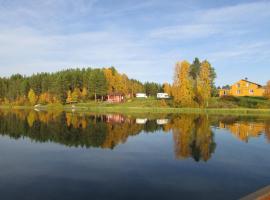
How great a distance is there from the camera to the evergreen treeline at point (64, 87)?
120312 millimetres

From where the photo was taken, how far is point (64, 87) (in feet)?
406

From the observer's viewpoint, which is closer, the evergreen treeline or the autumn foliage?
the autumn foliage

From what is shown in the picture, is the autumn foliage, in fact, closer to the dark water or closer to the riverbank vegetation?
the riverbank vegetation

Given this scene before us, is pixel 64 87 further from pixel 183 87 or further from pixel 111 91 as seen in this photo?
pixel 183 87

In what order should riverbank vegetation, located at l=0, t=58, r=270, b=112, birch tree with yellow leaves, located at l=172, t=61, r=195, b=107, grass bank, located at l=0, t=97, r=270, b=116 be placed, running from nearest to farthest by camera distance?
grass bank, located at l=0, t=97, r=270, b=116 < birch tree with yellow leaves, located at l=172, t=61, r=195, b=107 < riverbank vegetation, located at l=0, t=58, r=270, b=112

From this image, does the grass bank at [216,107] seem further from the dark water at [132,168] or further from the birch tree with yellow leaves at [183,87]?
the dark water at [132,168]

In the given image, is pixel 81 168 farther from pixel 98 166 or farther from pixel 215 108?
pixel 215 108

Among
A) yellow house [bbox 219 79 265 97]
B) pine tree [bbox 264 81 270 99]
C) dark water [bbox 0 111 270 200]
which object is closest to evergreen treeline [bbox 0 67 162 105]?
yellow house [bbox 219 79 265 97]

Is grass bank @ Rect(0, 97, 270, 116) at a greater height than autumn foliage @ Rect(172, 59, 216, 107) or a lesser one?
lesser

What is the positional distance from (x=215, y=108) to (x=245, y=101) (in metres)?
11.7

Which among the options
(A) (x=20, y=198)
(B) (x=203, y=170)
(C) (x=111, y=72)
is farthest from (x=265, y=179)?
(C) (x=111, y=72)

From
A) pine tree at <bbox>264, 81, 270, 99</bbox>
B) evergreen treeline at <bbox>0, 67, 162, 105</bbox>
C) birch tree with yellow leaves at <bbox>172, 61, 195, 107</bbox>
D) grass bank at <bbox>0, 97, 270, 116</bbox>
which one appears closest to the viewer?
grass bank at <bbox>0, 97, 270, 116</bbox>

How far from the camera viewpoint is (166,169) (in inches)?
695

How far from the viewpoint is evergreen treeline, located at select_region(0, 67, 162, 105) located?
120 meters
